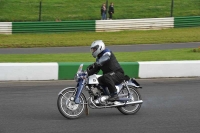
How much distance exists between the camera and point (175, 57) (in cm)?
1788

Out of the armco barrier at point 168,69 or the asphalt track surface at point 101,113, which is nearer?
the asphalt track surface at point 101,113

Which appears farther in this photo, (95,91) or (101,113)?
(101,113)

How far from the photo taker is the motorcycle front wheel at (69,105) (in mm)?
9276

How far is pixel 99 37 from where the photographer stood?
2914cm

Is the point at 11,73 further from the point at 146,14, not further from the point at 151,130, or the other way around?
the point at 146,14

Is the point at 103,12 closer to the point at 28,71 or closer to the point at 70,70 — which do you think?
the point at 70,70

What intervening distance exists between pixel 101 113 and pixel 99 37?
762 inches

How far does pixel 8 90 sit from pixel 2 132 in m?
4.29

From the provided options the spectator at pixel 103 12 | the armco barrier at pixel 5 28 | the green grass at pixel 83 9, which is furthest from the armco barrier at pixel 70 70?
the green grass at pixel 83 9

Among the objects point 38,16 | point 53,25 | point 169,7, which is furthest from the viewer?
point 169,7

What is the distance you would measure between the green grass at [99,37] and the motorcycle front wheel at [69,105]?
17109 mm

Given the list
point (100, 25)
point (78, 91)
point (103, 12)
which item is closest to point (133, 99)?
point (78, 91)

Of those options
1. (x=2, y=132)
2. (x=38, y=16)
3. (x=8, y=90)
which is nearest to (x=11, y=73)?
(x=8, y=90)

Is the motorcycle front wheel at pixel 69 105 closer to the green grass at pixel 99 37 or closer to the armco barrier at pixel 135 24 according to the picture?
the green grass at pixel 99 37
